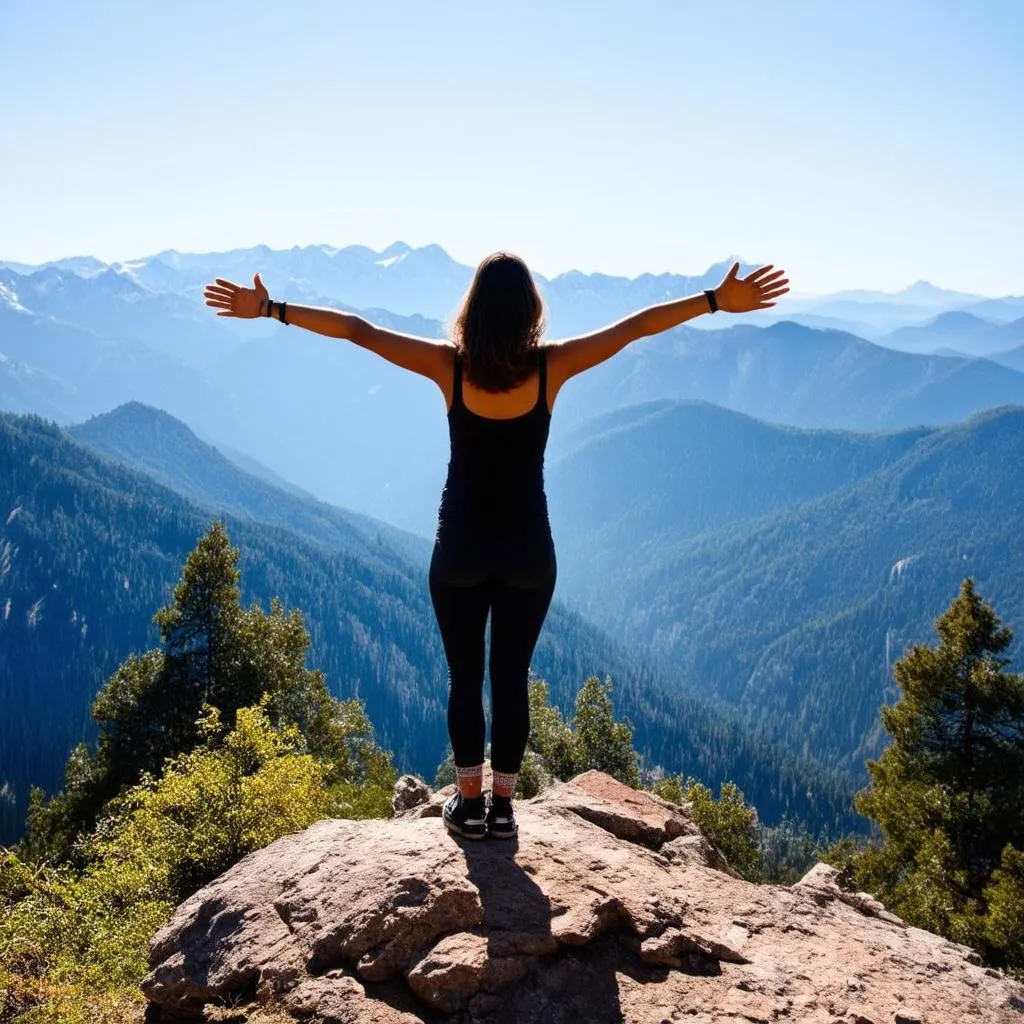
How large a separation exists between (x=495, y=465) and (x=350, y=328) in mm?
1739

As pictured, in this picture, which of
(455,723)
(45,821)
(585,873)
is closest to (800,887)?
(585,873)

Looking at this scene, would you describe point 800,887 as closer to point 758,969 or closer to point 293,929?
point 758,969

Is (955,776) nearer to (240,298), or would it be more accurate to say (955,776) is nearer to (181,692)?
(240,298)

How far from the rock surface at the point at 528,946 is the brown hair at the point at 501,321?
165 inches

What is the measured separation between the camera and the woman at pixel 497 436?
20.0 ft

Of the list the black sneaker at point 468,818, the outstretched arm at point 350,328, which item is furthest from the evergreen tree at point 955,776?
the outstretched arm at point 350,328

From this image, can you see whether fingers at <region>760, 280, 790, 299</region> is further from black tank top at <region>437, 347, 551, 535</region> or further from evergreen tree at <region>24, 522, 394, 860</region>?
evergreen tree at <region>24, 522, 394, 860</region>

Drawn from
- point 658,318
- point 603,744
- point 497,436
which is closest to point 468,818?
point 497,436

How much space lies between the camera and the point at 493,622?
6.93m

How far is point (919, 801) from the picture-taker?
69.5 feet

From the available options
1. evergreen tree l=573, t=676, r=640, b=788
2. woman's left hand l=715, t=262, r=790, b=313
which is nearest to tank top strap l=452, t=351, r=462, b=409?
woman's left hand l=715, t=262, r=790, b=313

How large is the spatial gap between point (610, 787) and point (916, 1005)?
5312 millimetres

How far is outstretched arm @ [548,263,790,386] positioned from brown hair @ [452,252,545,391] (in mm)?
362

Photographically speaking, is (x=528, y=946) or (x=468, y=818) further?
(x=468, y=818)
